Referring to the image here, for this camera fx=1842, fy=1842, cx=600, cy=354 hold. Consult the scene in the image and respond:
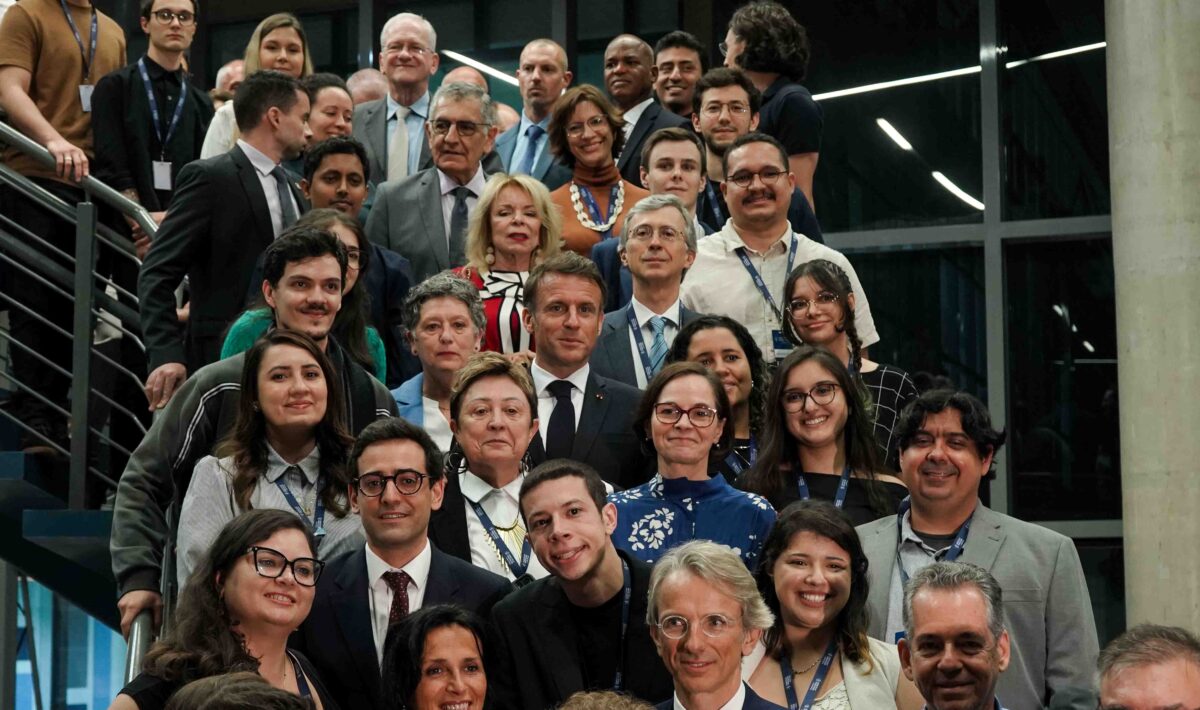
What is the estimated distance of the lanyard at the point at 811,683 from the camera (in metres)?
4.23

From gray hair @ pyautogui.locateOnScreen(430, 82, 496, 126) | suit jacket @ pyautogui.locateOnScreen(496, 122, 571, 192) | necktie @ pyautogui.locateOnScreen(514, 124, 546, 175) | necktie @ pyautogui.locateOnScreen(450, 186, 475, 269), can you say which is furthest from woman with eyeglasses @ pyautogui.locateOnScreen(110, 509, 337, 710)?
necktie @ pyautogui.locateOnScreen(514, 124, 546, 175)

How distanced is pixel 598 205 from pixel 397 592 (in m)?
2.62

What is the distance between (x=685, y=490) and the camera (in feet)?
15.8

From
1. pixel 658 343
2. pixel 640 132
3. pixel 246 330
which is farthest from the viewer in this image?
pixel 640 132

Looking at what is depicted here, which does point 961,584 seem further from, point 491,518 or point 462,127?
point 462,127

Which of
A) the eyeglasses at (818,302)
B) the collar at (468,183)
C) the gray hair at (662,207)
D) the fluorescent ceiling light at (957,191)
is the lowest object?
the eyeglasses at (818,302)

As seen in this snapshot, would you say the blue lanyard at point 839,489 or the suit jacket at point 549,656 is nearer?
the suit jacket at point 549,656

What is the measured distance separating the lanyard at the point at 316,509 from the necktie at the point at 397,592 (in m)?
0.28

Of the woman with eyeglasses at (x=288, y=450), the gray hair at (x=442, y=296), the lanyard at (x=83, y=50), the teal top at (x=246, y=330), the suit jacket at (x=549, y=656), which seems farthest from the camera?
the lanyard at (x=83, y=50)

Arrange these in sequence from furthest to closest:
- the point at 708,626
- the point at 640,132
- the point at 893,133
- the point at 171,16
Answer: the point at 893,133
the point at 640,132
the point at 171,16
the point at 708,626

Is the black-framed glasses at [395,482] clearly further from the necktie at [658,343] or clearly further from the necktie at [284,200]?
the necktie at [284,200]

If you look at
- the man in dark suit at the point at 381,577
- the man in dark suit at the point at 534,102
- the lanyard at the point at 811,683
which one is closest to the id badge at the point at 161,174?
the man in dark suit at the point at 534,102

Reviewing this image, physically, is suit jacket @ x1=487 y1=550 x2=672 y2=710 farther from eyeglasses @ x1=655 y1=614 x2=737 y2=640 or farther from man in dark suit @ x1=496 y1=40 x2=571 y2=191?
man in dark suit @ x1=496 y1=40 x2=571 y2=191

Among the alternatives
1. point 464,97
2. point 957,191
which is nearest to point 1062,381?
point 957,191
